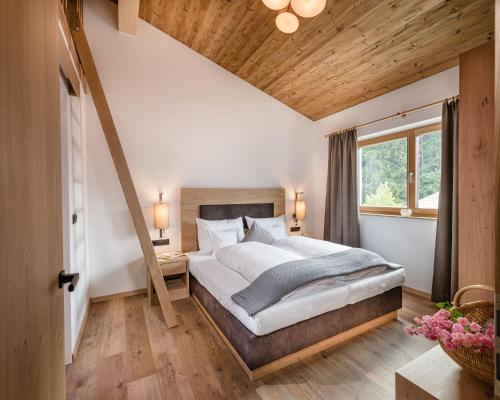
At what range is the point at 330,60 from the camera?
9.60 feet

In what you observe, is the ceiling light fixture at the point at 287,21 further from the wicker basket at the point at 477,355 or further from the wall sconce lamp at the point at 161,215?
the wall sconce lamp at the point at 161,215

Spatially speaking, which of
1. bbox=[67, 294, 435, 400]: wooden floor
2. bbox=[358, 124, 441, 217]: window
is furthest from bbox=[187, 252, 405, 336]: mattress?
bbox=[358, 124, 441, 217]: window

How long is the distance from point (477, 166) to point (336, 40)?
5.97 ft

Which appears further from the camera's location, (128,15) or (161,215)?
(161,215)

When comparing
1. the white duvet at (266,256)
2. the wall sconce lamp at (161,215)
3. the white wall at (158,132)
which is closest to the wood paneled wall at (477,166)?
Answer: the white duvet at (266,256)

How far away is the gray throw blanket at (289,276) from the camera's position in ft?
5.64

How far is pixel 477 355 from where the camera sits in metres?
0.89

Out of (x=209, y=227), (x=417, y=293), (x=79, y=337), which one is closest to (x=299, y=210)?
(x=209, y=227)

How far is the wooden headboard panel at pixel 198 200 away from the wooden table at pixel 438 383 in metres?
2.76

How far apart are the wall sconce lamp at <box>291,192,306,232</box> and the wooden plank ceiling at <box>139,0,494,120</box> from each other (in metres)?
1.55

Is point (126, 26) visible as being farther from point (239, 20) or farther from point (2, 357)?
point (2, 357)

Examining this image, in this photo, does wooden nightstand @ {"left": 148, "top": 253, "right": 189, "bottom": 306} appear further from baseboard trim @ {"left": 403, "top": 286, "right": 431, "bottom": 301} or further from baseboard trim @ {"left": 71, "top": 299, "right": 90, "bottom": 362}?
baseboard trim @ {"left": 403, "top": 286, "right": 431, "bottom": 301}

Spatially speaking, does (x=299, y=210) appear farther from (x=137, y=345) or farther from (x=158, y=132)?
(x=137, y=345)

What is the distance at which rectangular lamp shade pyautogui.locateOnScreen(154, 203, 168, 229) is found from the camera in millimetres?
3041
